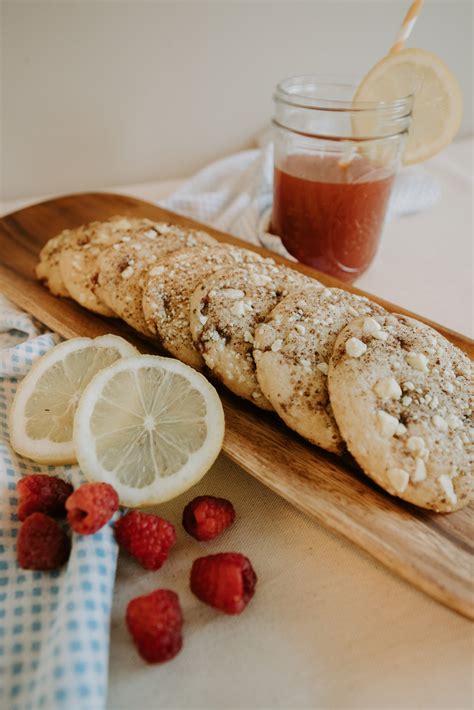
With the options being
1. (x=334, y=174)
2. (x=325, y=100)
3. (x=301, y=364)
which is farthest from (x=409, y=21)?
(x=301, y=364)

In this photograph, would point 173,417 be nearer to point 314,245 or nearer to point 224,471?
point 224,471

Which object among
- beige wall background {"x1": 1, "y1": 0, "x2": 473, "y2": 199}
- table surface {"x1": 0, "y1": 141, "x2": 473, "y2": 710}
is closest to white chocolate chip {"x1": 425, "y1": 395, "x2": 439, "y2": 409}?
table surface {"x1": 0, "y1": 141, "x2": 473, "y2": 710}

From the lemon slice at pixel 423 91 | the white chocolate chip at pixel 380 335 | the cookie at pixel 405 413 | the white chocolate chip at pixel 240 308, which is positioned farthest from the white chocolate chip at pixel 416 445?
the lemon slice at pixel 423 91

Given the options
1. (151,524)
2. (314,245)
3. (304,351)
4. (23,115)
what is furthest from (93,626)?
(23,115)

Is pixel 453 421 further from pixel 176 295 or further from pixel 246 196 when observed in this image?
pixel 246 196

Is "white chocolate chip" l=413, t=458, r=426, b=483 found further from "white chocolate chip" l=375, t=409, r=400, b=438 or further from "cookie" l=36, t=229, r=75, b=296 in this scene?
"cookie" l=36, t=229, r=75, b=296

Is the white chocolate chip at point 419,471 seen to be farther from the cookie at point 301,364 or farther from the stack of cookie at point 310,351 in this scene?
the cookie at point 301,364
